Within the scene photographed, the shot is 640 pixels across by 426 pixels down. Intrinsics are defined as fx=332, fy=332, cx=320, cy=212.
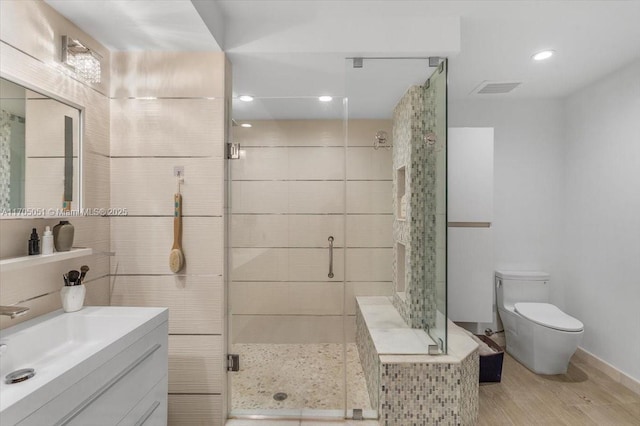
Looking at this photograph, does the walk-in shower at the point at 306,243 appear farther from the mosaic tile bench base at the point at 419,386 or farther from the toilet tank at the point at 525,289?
the toilet tank at the point at 525,289

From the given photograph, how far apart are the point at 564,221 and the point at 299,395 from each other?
3.02 meters

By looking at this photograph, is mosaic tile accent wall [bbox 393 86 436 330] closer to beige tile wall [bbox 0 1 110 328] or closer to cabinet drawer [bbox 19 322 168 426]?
cabinet drawer [bbox 19 322 168 426]

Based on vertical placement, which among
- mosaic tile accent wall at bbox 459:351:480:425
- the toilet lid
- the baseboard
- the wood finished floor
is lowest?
the wood finished floor

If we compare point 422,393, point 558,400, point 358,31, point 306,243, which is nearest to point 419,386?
point 422,393

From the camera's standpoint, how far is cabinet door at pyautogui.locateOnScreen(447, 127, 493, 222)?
3.04 meters

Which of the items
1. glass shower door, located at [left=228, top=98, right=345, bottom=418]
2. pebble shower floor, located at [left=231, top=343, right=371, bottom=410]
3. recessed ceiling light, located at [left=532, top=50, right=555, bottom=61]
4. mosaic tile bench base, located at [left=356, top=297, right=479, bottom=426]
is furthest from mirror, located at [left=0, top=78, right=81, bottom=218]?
recessed ceiling light, located at [left=532, top=50, right=555, bottom=61]

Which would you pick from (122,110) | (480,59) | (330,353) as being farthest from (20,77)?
(480,59)

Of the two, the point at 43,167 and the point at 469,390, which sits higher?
the point at 43,167

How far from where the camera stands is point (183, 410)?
2.00 m

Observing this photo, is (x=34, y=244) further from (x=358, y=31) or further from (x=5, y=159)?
(x=358, y=31)

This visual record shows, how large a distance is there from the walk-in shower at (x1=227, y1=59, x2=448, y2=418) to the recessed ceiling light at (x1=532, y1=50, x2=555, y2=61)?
1.12m

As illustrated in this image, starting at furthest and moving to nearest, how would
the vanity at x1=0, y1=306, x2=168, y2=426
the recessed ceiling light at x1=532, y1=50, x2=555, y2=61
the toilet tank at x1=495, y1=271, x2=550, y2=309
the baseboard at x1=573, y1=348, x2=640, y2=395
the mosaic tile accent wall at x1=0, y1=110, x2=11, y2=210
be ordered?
the toilet tank at x1=495, y1=271, x2=550, y2=309 → the baseboard at x1=573, y1=348, x2=640, y2=395 → the recessed ceiling light at x1=532, y1=50, x2=555, y2=61 → the mosaic tile accent wall at x1=0, y1=110, x2=11, y2=210 → the vanity at x1=0, y1=306, x2=168, y2=426

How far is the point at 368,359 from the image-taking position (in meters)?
2.10

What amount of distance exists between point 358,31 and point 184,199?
1.46m
